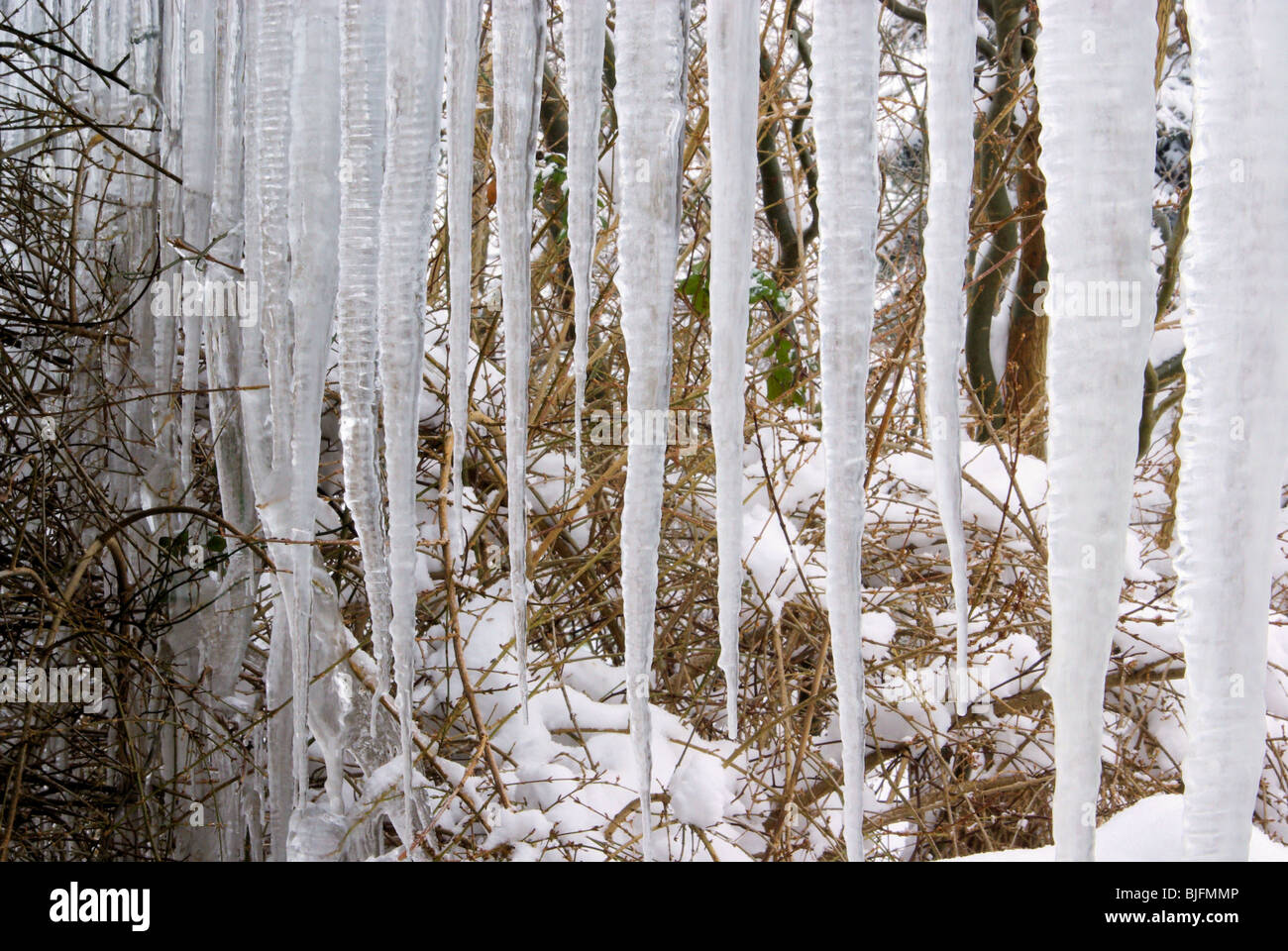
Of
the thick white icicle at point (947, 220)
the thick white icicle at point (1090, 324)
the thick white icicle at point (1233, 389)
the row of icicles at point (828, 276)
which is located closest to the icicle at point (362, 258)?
the row of icicles at point (828, 276)

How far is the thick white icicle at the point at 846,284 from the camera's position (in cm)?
101

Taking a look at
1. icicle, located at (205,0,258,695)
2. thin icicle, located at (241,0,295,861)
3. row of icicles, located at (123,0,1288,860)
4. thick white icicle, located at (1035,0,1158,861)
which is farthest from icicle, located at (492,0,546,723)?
thick white icicle, located at (1035,0,1158,861)

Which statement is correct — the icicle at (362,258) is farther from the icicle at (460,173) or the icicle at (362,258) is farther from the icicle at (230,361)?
A: the icicle at (230,361)

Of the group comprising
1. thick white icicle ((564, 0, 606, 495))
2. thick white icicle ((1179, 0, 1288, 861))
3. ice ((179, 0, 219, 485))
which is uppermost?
ice ((179, 0, 219, 485))

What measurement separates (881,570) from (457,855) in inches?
59.8

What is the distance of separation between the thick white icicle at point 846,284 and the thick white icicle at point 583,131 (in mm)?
293

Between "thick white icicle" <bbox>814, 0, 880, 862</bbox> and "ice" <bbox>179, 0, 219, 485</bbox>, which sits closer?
"thick white icicle" <bbox>814, 0, 880, 862</bbox>

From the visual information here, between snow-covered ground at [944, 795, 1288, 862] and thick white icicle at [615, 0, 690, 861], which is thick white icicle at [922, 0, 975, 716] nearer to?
thick white icicle at [615, 0, 690, 861]

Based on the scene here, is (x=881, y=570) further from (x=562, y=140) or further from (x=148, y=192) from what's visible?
(x=148, y=192)

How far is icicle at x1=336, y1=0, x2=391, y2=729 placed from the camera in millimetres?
1191

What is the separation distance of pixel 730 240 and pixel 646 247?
10 centimetres

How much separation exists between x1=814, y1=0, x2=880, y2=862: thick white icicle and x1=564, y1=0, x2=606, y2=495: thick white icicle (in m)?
0.29

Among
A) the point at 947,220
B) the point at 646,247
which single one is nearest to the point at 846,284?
the point at 947,220

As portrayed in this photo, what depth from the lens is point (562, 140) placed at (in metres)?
3.39
